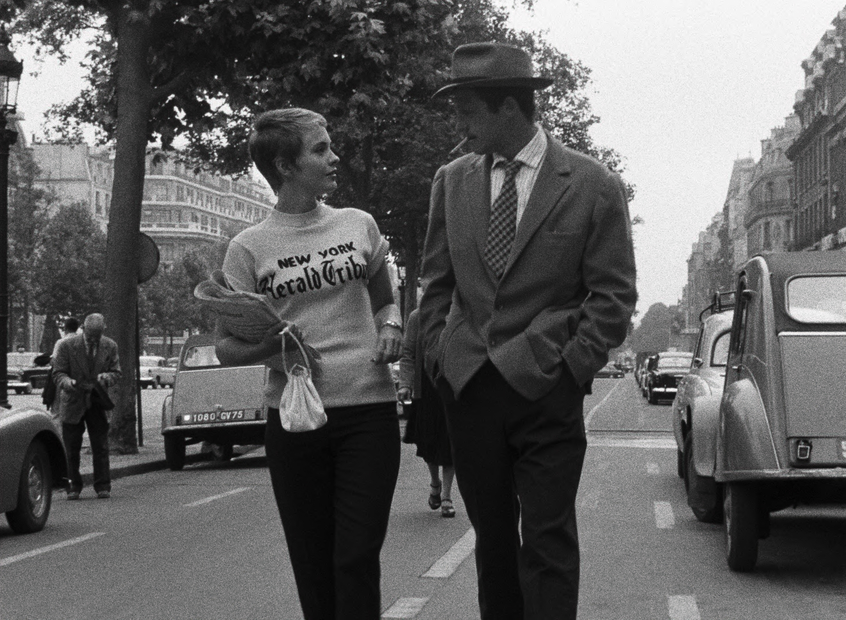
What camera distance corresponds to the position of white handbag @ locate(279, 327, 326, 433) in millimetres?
4422

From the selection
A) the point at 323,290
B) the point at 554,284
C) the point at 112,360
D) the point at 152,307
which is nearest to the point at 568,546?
the point at 554,284

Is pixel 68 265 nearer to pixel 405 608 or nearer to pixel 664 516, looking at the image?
pixel 664 516

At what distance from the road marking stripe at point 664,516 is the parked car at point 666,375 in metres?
30.2

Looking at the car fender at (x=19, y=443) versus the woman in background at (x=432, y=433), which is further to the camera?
the woman in background at (x=432, y=433)

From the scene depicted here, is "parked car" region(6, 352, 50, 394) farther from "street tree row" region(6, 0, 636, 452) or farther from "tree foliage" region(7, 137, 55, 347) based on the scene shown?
"street tree row" region(6, 0, 636, 452)

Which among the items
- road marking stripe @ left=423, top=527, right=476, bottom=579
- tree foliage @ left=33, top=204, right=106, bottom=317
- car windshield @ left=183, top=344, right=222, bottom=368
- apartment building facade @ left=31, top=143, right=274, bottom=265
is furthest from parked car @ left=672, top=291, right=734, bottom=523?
apartment building facade @ left=31, top=143, right=274, bottom=265

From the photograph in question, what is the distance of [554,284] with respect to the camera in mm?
4285

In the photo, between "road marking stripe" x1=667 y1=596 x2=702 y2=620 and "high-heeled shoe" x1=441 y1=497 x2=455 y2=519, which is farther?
"high-heeled shoe" x1=441 y1=497 x2=455 y2=519

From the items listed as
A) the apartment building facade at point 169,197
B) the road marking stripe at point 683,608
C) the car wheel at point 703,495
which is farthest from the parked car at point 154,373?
the road marking stripe at point 683,608

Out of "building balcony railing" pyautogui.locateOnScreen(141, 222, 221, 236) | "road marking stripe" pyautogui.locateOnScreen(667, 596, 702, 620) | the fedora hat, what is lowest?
"road marking stripe" pyautogui.locateOnScreen(667, 596, 702, 620)

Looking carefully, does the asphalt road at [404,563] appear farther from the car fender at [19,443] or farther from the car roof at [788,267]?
the car roof at [788,267]

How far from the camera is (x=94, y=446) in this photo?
47.3 feet

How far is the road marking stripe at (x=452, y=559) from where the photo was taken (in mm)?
8594

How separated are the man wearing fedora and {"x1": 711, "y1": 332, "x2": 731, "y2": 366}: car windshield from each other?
895 cm
